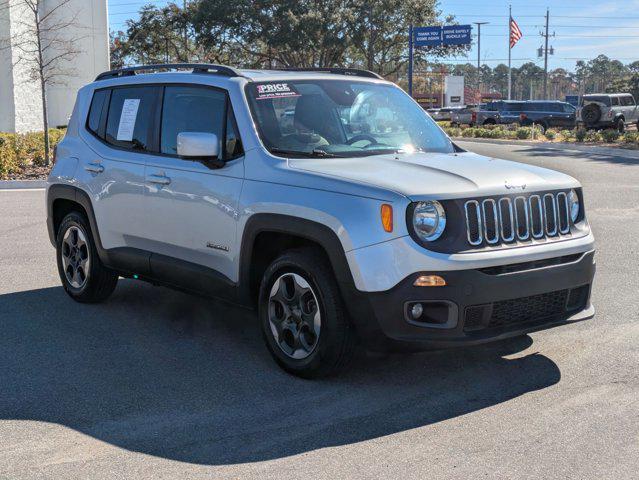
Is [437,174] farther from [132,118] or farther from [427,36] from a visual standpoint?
[427,36]

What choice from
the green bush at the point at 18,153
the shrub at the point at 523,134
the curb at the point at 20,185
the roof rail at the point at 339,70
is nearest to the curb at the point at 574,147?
the shrub at the point at 523,134

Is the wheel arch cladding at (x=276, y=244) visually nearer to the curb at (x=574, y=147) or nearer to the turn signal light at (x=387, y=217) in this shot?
the turn signal light at (x=387, y=217)

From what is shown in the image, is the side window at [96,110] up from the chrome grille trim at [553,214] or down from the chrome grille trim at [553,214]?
up

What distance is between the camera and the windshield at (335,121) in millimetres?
5523

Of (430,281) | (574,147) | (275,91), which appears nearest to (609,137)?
(574,147)

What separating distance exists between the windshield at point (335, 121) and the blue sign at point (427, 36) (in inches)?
1836

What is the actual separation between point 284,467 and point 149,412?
106 centimetres

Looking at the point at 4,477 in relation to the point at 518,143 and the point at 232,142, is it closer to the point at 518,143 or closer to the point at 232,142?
the point at 232,142

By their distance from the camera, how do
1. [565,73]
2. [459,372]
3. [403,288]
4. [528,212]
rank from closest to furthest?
[403,288]
[528,212]
[459,372]
[565,73]

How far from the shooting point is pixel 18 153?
1966 cm

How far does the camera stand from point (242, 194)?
5.32 meters

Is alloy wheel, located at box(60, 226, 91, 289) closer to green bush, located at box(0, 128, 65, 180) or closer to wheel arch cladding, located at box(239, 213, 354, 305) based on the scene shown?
wheel arch cladding, located at box(239, 213, 354, 305)

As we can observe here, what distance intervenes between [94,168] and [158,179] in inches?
38.4

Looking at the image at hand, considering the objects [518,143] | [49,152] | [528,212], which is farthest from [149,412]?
[518,143]
